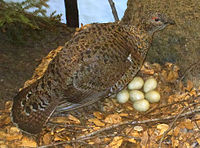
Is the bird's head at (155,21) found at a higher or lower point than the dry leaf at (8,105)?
higher

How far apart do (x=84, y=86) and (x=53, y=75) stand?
1.09ft

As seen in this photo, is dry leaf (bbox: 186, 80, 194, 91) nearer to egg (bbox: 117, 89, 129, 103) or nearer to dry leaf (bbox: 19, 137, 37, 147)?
egg (bbox: 117, 89, 129, 103)

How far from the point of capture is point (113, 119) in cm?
296

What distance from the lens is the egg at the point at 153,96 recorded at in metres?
3.16

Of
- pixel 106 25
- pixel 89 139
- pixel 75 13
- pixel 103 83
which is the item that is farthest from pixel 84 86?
pixel 75 13

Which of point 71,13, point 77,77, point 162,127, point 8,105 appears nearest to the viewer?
point 77,77

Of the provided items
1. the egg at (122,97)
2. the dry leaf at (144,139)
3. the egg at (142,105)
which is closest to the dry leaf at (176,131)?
the dry leaf at (144,139)

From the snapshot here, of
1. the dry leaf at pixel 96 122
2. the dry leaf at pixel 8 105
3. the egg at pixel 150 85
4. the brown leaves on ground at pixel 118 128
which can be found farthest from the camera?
the egg at pixel 150 85

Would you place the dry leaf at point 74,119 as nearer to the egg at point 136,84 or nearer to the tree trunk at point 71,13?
the egg at point 136,84

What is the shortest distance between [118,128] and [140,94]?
56 centimetres

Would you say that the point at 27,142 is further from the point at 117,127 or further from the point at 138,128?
the point at 138,128

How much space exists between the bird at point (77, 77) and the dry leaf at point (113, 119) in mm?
269

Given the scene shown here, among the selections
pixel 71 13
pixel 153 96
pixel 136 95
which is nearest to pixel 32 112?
pixel 136 95

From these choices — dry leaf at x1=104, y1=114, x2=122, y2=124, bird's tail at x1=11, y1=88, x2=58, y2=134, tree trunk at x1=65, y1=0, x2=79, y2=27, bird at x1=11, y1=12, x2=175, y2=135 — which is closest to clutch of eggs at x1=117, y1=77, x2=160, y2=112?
dry leaf at x1=104, y1=114, x2=122, y2=124
